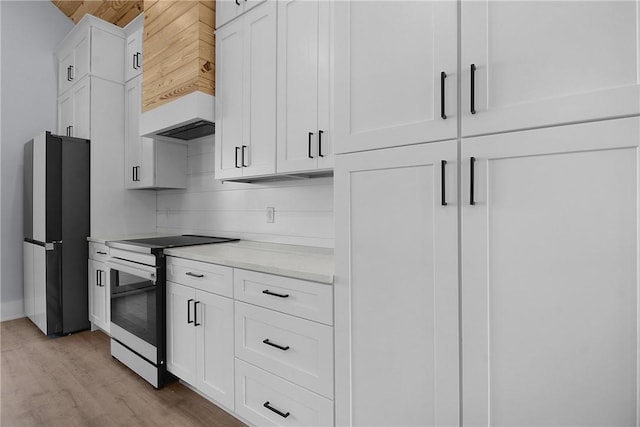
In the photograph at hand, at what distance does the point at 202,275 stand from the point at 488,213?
1.48 metres

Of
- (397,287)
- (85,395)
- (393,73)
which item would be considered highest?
(393,73)

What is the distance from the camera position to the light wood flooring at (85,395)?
1854 mm

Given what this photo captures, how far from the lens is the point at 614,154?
80cm

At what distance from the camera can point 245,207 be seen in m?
2.64

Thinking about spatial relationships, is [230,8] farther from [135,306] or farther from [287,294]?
[135,306]

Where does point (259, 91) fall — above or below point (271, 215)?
above

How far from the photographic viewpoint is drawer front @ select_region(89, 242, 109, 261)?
9.51 ft

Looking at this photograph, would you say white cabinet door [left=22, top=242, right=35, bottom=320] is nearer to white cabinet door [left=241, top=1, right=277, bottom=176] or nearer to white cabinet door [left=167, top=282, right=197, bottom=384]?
white cabinet door [left=167, top=282, right=197, bottom=384]

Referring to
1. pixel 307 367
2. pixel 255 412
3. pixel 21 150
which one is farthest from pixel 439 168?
pixel 21 150

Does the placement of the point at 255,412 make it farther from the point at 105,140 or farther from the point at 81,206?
the point at 105,140

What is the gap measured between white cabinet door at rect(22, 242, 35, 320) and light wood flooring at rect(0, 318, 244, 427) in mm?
644

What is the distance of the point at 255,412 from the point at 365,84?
1.53 meters

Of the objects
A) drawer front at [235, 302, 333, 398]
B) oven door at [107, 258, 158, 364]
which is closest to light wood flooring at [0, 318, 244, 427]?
oven door at [107, 258, 158, 364]

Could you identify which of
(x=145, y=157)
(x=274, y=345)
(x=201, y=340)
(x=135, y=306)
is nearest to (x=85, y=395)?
(x=135, y=306)
